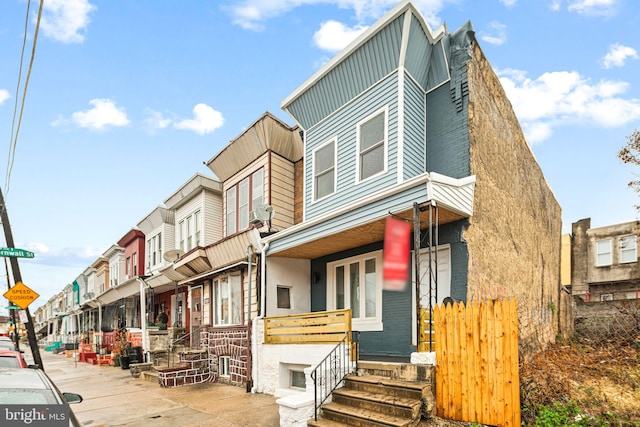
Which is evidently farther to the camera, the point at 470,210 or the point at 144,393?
the point at 144,393

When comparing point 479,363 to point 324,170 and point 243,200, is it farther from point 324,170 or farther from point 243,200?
point 243,200

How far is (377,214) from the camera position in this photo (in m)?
9.09

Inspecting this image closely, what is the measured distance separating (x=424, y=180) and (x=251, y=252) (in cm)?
654

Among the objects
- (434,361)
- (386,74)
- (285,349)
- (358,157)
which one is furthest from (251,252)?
(434,361)

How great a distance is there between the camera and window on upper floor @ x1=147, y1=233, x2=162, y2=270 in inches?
942

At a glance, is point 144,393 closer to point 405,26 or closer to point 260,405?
point 260,405

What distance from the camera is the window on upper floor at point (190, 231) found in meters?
19.3

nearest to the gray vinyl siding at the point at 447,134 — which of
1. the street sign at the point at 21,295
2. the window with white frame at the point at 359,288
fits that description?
the window with white frame at the point at 359,288

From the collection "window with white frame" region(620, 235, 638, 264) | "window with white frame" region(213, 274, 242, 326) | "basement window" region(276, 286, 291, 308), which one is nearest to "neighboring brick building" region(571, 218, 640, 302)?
"window with white frame" region(620, 235, 638, 264)

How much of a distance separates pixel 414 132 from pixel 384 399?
6.12 metres

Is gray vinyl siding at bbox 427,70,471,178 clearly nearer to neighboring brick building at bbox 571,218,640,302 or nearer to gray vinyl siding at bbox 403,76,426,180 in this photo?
gray vinyl siding at bbox 403,76,426,180

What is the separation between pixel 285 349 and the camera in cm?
1105

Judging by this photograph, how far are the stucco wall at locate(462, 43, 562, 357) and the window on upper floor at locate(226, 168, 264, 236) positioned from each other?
24.0 feet

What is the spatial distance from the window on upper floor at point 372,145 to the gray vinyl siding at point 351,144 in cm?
15
